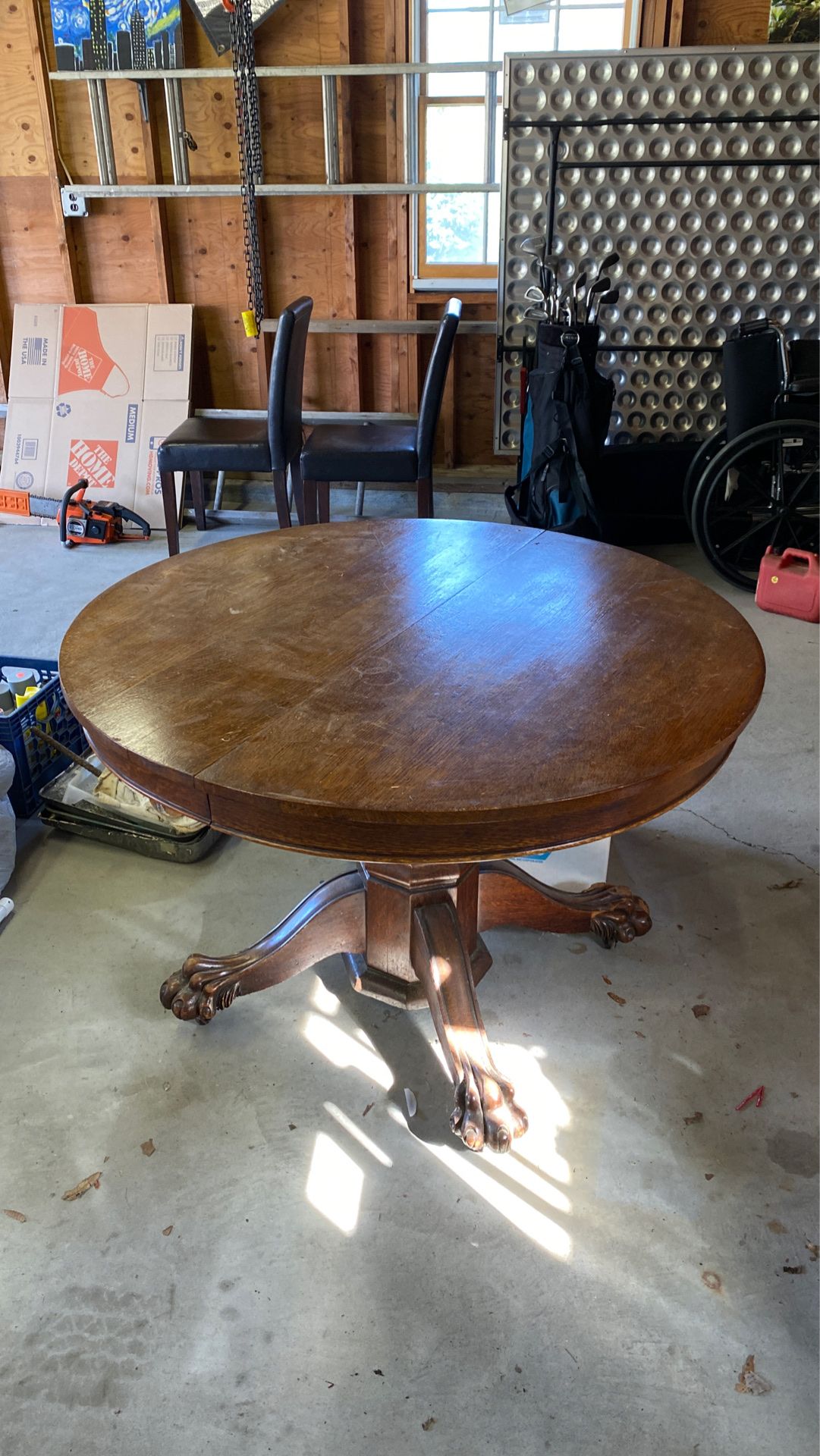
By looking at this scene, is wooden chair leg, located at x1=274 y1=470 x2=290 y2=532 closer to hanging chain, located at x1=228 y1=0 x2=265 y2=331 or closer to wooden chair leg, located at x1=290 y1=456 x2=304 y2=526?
wooden chair leg, located at x1=290 y1=456 x2=304 y2=526

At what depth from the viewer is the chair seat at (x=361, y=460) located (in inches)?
136

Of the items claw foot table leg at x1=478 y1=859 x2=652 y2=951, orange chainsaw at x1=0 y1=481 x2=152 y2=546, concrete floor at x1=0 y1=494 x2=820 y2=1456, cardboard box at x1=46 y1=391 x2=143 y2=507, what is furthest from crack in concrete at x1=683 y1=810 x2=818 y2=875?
cardboard box at x1=46 y1=391 x2=143 y2=507

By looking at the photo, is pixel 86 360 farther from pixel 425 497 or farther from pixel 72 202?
pixel 425 497

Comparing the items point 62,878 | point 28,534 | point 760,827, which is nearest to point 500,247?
point 28,534

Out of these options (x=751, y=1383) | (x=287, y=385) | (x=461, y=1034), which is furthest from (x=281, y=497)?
(x=751, y=1383)

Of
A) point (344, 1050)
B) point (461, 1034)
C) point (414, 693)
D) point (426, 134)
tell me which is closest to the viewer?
point (414, 693)

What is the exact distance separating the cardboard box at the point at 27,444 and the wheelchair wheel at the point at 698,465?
280cm

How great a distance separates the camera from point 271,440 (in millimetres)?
3424

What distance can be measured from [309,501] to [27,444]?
1.61 metres

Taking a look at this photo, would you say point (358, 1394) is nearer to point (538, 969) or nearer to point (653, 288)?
point (538, 969)

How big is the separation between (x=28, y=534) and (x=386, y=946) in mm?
3313

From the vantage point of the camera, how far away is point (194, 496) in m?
4.12

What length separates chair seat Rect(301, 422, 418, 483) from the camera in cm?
346

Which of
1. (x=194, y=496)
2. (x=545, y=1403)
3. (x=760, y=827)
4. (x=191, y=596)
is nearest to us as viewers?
(x=545, y=1403)
